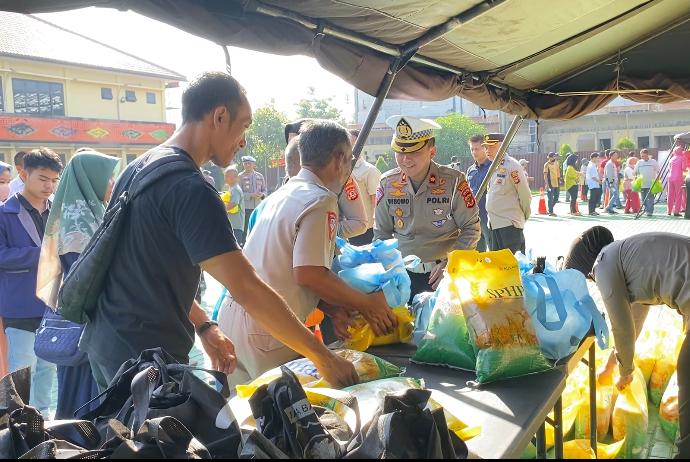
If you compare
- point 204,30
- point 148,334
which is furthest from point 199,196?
point 204,30

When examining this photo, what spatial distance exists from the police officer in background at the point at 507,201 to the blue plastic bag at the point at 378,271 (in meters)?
4.30

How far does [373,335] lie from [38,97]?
33.2 metres

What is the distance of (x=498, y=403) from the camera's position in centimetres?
174

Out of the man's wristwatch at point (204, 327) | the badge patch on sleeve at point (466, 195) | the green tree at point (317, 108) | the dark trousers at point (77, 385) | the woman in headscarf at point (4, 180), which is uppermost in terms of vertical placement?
the green tree at point (317, 108)

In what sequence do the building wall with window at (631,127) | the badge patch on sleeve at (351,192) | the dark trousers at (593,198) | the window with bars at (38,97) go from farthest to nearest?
1. the building wall with window at (631,127)
2. the window with bars at (38,97)
3. the dark trousers at (593,198)
4. the badge patch on sleeve at (351,192)

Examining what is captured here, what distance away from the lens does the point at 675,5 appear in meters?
3.98

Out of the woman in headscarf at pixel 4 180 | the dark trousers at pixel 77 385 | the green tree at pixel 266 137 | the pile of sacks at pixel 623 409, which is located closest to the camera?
the dark trousers at pixel 77 385

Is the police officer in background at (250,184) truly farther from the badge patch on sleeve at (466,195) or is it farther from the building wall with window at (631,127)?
the building wall with window at (631,127)

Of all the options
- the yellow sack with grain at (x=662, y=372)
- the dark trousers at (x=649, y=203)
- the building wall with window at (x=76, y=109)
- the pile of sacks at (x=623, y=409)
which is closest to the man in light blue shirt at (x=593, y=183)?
the dark trousers at (x=649, y=203)

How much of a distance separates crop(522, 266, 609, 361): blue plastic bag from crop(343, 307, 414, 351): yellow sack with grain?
523 mm

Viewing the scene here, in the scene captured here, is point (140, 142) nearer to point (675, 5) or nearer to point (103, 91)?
point (103, 91)

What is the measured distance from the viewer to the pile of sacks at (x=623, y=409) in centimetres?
304

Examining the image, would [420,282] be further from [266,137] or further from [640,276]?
[266,137]

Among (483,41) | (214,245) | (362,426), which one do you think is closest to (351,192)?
(483,41)
